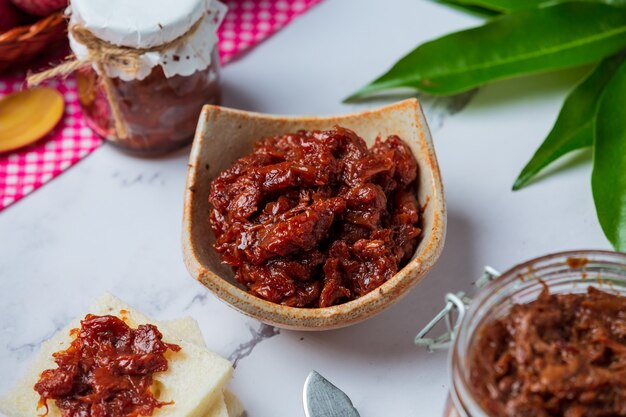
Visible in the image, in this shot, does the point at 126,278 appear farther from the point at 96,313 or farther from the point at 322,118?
the point at 322,118

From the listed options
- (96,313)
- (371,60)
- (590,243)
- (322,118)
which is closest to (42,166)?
(96,313)

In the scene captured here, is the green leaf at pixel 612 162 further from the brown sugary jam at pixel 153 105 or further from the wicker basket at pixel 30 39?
the wicker basket at pixel 30 39

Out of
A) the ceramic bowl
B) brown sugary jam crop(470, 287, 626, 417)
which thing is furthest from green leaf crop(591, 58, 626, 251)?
brown sugary jam crop(470, 287, 626, 417)

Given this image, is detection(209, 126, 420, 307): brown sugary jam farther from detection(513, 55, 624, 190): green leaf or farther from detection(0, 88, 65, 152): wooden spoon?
detection(0, 88, 65, 152): wooden spoon

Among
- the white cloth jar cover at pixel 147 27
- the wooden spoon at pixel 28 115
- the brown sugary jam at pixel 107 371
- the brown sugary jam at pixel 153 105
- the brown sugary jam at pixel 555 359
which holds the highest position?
the white cloth jar cover at pixel 147 27

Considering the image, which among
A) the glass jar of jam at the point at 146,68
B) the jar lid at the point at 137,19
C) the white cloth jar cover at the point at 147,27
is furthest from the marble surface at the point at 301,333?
the jar lid at the point at 137,19

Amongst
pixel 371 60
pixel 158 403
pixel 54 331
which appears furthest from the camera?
pixel 371 60

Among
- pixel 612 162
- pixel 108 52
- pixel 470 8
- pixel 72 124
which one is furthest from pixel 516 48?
pixel 72 124
